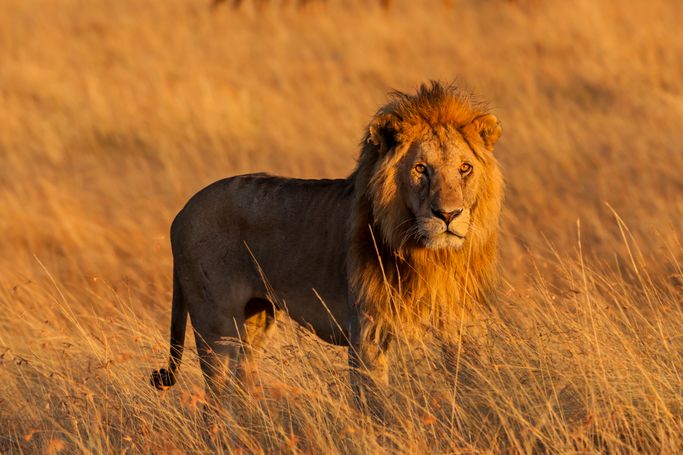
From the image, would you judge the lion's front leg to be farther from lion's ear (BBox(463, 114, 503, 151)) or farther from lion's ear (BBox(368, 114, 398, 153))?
lion's ear (BBox(463, 114, 503, 151))

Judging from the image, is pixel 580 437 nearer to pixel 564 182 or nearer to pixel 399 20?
pixel 564 182

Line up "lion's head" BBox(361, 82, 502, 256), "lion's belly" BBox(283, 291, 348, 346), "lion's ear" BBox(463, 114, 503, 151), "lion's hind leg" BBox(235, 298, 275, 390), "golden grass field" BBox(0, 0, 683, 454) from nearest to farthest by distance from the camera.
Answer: "golden grass field" BBox(0, 0, 683, 454) < "lion's head" BBox(361, 82, 502, 256) < "lion's ear" BBox(463, 114, 503, 151) < "lion's belly" BBox(283, 291, 348, 346) < "lion's hind leg" BBox(235, 298, 275, 390)

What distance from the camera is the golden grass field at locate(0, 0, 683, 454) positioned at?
5.04 m

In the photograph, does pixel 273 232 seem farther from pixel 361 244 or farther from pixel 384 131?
pixel 384 131

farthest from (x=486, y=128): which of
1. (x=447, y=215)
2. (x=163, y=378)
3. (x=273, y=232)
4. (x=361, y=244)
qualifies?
(x=163, y=378)

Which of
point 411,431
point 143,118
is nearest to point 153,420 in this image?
point 411,431

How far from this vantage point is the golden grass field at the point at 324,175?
199 inches

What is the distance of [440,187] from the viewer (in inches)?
203

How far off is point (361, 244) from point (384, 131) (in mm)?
523

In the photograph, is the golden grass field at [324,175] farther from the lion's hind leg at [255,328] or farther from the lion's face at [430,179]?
the lion's face at [430,179]

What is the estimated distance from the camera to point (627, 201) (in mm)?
12312

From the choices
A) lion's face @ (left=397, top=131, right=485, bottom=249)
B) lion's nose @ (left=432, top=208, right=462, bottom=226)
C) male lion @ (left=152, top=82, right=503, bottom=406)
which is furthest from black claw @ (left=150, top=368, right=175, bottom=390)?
lion's nose @ (left=432, top=208, right=462, bottom=226)

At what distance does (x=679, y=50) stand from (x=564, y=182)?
504cm

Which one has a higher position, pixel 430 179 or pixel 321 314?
pixel 430 179
